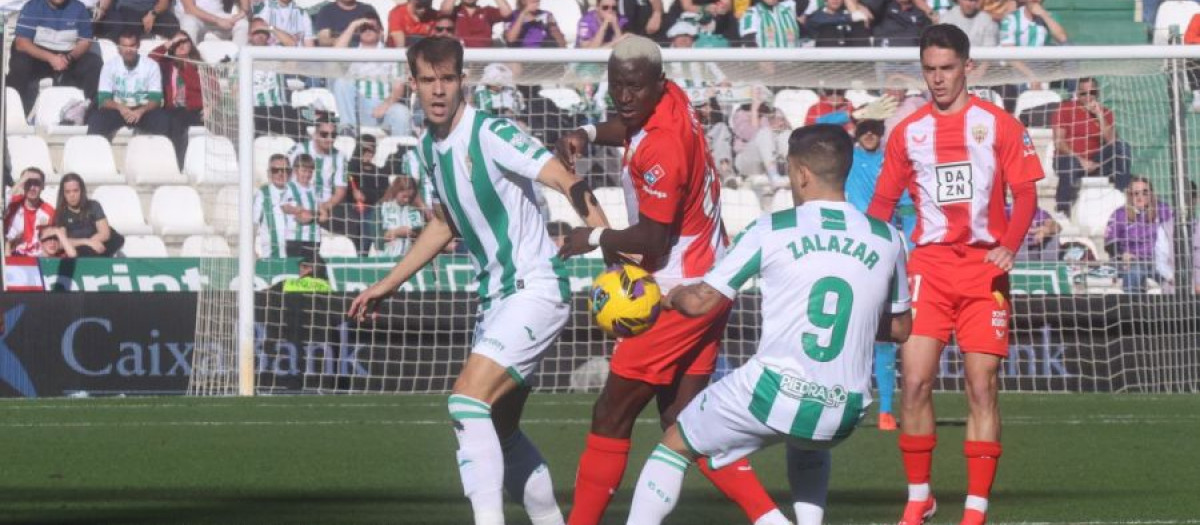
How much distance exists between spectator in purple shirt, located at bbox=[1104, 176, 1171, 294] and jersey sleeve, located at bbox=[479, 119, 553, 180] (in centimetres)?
1094

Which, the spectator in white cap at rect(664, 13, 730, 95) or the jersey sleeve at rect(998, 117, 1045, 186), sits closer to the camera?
the jersey sleeve at rect(998, 117, 1045, 186)

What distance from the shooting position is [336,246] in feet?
53.5

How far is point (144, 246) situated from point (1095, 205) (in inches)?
367

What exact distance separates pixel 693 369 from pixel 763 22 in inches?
545

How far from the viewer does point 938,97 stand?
746 cm

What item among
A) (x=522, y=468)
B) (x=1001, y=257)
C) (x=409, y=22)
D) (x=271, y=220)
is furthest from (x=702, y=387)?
(x=409, y=22)

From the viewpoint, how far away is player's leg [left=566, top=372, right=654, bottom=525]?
6.46 meters

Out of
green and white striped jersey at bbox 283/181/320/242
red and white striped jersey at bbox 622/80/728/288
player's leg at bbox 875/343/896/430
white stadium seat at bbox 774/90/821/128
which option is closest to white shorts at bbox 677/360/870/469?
red and white striped jersey at bbox 622/80/728/288

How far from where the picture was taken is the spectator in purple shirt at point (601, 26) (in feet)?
65.6

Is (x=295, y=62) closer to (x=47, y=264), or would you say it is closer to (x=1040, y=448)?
(x=47, y=264)

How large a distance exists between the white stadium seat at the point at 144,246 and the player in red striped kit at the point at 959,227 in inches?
462

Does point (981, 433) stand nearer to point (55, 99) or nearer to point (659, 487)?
point (659, 487)

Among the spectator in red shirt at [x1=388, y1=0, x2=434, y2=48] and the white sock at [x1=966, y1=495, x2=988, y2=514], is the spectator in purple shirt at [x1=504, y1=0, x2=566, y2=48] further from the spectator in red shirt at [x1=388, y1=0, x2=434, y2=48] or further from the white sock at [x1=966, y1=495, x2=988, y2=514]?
the white sock at [x1=966, y1=495, x2=988, y2=514]

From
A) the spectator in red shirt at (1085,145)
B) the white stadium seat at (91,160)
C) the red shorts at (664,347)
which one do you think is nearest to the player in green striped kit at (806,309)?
the red shorts at (664,347)
